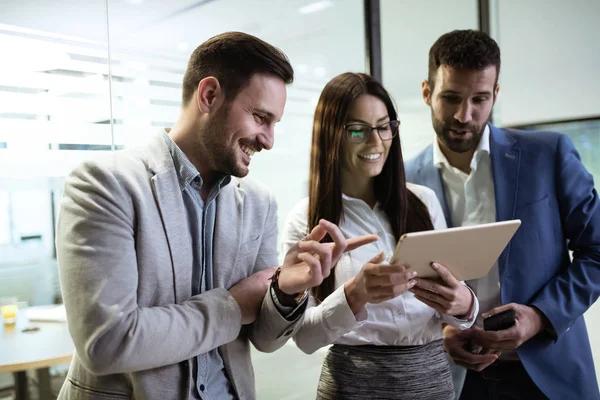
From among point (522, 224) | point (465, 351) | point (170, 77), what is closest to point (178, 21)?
point (170, 77)

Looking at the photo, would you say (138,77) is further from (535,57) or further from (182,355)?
(535,57)

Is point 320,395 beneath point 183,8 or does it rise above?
beneath

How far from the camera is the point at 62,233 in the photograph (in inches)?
51.6

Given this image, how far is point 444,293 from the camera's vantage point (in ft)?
5.90

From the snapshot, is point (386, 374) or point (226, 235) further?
point (386, 374)

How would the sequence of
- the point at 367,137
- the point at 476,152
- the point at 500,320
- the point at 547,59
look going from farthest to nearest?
the point at 547,59, the point at 476,152, the point at 500,320, the point at 367,137

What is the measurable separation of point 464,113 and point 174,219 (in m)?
1.51

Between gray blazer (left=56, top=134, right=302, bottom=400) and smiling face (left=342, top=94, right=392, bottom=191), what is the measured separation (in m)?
0.69

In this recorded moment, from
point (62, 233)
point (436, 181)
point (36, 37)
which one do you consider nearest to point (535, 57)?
point (436, 181)

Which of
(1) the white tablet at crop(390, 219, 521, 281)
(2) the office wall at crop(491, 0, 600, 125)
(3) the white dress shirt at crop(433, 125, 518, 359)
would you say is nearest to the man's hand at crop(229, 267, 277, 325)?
(1) the white tablet at crop(390, 219, 521, 281)

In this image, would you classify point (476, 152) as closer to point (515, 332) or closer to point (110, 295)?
point (515, 332)

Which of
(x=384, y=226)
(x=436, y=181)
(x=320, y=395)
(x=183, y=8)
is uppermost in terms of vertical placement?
(x=183, y=8)

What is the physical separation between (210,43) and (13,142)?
0.74 meters

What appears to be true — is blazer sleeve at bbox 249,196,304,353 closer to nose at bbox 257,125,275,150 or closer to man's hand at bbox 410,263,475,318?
nose at bbox 257,125,275,150
